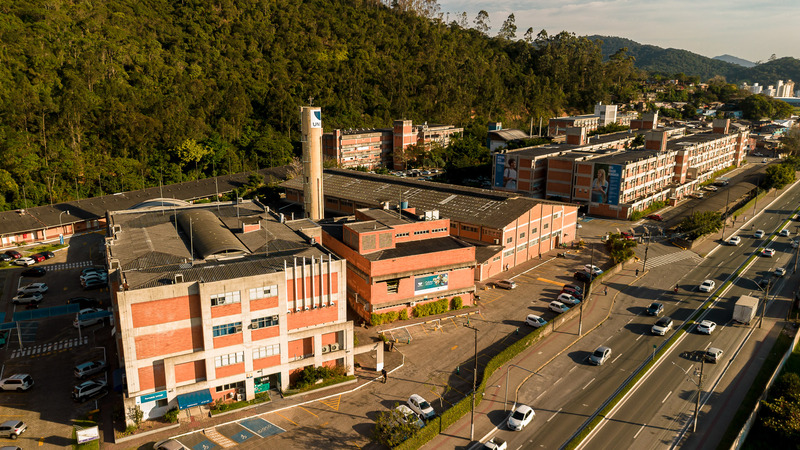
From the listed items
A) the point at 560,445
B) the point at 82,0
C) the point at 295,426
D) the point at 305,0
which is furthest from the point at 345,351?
the point at 305,0

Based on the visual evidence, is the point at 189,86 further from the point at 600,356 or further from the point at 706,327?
the point at 706,327

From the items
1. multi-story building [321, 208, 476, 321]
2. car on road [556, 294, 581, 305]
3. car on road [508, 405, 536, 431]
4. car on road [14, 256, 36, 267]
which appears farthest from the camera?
car on road [14, 256, 36, 267]

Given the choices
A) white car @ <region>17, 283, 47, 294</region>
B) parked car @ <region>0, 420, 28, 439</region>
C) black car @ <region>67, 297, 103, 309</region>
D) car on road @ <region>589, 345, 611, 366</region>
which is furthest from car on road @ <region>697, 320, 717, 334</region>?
white car @ <region>17, 283, 47, 294</region>

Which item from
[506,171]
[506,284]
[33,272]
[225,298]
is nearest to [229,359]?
[225,298]

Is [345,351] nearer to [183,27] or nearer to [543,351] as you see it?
[543,351]

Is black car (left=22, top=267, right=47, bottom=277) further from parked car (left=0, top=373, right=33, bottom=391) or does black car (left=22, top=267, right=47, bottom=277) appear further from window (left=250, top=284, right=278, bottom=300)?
window (left=250, top=284, right=278, bottom=300)

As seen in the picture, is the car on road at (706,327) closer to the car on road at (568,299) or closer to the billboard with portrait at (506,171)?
the car on road at (568,299)

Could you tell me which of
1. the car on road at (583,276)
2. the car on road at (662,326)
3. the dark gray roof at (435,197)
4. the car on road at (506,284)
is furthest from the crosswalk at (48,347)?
the car on road at (583,276)
